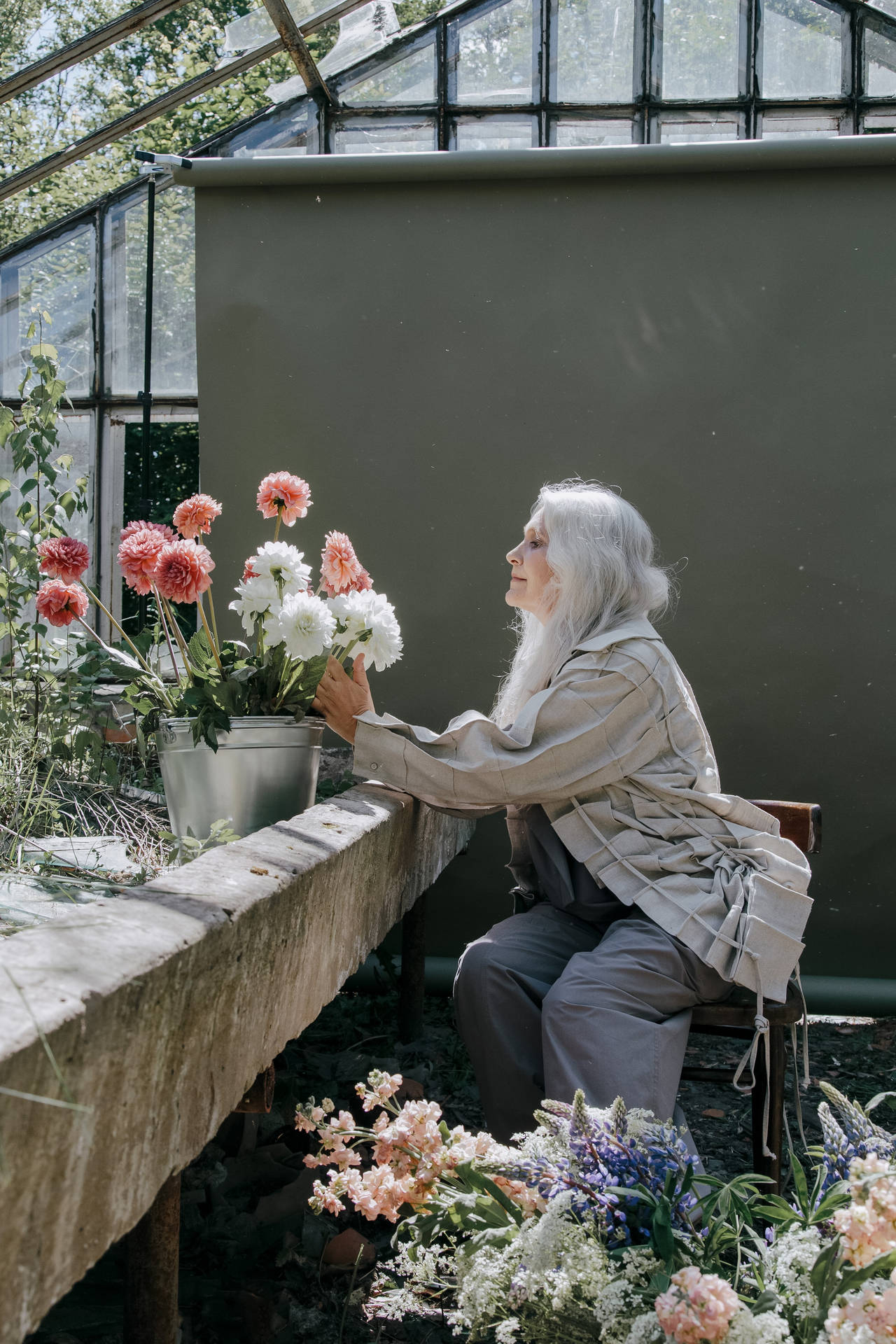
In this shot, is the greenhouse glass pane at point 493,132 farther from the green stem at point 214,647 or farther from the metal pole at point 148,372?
the green stem at point 214,647

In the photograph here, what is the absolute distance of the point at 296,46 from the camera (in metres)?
5.80

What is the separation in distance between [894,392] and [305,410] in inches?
81.0

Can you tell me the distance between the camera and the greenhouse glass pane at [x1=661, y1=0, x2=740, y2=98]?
6.71m

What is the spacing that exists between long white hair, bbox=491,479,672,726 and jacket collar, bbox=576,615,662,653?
1.6 inches

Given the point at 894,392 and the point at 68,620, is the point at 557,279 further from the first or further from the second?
the point at 68,620

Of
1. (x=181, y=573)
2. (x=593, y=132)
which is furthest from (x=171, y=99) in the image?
(x=181, y=573)

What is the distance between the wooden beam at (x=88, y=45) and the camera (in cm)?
506

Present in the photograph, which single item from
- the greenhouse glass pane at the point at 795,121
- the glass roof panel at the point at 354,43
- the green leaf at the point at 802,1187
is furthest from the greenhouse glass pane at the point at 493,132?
the green leaf at the point at 802,1187

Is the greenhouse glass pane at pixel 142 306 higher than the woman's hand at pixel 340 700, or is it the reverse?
the greenhouse glass pane at pixel 142 306

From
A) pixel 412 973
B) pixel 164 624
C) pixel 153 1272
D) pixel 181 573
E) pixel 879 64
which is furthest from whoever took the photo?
pixel 879 64

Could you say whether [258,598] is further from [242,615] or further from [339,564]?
[339,564]

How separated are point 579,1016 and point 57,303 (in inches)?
217

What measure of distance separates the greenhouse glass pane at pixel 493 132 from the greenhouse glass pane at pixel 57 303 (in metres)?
2.19

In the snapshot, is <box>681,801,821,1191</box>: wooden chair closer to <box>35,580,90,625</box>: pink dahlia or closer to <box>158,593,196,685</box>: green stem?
<box>158,593,196,685</box>: green stem
